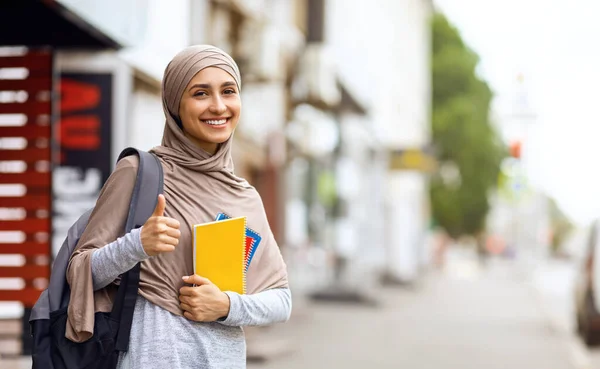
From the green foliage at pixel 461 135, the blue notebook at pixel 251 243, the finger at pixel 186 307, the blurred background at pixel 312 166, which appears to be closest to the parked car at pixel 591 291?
the blurred background at pixel 312 166

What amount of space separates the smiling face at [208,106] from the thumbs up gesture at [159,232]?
283mm

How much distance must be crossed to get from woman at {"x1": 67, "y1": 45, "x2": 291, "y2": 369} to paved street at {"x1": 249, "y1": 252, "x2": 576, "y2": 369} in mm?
7481

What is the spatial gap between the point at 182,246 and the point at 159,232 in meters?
0.19

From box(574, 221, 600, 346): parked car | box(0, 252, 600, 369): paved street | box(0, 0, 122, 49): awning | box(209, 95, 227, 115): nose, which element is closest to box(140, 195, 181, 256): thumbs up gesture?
box(209, 95, 227, 115): nose

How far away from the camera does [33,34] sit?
613 cm

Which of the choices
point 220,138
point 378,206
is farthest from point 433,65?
point 220,138

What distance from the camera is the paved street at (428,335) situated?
427 inches

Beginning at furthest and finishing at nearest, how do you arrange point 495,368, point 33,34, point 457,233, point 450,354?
point 457,233 < point 450,354 < point 495,368 < point 33,34

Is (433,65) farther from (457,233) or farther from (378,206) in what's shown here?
(378,206)

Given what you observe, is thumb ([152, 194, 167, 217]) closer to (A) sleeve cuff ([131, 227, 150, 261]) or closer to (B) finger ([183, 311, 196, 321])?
(A) sleeve cuff ([131, 227, 150, 261])

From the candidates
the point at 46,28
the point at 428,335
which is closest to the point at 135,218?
the point at 46,28

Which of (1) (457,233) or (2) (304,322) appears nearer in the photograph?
(2) (304,322)

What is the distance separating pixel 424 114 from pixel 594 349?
1281 inches

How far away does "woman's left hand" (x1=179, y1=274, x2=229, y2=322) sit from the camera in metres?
2.54
